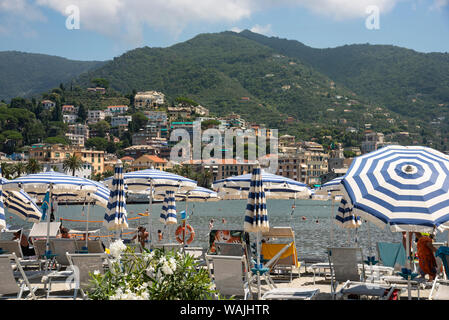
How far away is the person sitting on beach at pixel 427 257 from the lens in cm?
706

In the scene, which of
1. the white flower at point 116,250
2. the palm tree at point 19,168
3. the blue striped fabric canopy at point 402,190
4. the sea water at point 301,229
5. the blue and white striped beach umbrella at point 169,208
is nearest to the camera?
the white flower at point 116,250

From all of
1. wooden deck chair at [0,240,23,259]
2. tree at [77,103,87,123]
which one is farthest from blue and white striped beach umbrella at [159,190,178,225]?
tree at [77,103,87,123]

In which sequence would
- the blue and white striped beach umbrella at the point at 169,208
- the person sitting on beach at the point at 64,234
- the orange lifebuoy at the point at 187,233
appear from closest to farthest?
1. the person sitting on beach at the point at 64,234
2. the orange lifebuoy at the point at 187,233
3. the blue and white striped beach umbrella at the point at 169,208

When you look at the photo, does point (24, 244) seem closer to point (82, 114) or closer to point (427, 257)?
point (427, 257)

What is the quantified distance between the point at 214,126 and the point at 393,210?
152477mm

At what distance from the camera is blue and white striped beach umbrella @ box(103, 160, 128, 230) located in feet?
30.0

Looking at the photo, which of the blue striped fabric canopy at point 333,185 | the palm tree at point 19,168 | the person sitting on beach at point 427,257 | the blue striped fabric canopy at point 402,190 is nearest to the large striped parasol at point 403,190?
the blue striped fabric canopy at point 402,190

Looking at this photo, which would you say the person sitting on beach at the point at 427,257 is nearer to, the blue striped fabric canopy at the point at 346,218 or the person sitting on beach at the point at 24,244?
the blue striped fabric canopy at the point at 346,218

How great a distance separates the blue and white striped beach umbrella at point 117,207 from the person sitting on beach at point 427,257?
4.84m

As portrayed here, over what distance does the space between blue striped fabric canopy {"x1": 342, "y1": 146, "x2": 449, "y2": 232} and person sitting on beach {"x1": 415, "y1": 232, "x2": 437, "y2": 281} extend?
1.57 metres

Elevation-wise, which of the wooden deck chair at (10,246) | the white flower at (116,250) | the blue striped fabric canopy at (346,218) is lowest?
the wooden deck chair at (10,246)

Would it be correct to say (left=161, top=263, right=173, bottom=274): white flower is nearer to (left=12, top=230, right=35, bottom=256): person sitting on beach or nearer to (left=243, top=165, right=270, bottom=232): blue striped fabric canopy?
(left=243, top=165, right=270, bottom=232): blue striped fabric canopy
